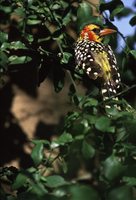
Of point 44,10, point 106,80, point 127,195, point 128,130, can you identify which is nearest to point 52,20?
point 44,10

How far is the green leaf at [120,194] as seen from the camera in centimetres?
127

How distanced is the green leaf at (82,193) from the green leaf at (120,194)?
43 mm

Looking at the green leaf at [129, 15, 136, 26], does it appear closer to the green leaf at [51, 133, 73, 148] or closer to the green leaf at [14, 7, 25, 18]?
the green leaf at [14, 7, 25, 18]

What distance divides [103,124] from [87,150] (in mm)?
202

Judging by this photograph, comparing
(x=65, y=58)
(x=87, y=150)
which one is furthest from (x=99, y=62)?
(x=87, y=150)

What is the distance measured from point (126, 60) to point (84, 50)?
1.07 meters

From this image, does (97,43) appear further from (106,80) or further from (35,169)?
(35,169)

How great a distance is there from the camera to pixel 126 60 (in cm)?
302

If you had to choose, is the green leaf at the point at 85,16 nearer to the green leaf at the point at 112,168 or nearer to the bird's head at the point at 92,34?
the bird's head at the point at 92,34

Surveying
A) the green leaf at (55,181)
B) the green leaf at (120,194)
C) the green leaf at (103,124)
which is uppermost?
the green leaf at (120,194)

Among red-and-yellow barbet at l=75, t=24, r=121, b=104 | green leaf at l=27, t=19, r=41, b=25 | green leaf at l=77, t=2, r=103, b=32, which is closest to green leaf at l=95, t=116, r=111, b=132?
green leaf at l=77, t=2, r=103, b=32

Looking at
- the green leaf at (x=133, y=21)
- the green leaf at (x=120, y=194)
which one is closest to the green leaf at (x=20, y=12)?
the green leaf at (x=133, y=21)

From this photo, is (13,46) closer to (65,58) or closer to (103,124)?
(65,58)

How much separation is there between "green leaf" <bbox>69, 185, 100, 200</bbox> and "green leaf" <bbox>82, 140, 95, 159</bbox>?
0.28 metres
